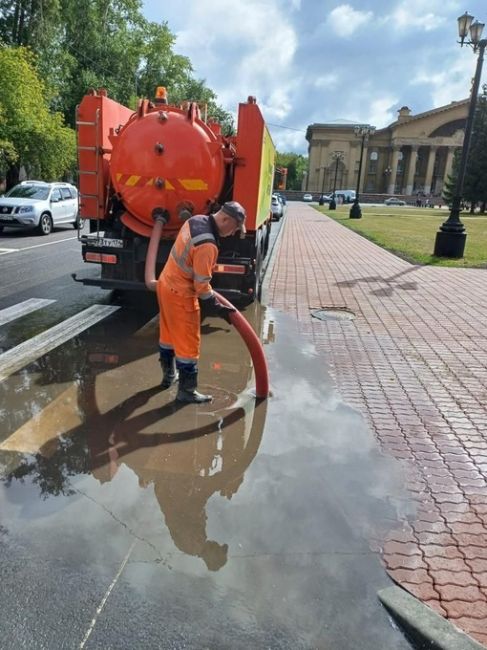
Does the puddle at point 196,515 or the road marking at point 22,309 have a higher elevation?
the road marking at point 22,309

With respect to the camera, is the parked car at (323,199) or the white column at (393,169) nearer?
the parked car at (323,199)

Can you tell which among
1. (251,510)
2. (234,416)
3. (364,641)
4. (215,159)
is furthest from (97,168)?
(364,641)

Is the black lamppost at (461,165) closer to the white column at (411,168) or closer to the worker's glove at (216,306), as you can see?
the worker's glove at (216,306)

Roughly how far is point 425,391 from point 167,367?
2650mm

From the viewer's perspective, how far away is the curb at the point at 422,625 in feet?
7.63

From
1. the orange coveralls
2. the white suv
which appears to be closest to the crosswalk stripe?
the orange coveralls

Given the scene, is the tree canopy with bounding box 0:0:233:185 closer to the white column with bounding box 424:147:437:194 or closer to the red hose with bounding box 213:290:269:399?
the red hose with bounding box 213:290:269:399

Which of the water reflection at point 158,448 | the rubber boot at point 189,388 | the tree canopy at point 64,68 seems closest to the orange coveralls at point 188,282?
the rubber boot at point 189,388

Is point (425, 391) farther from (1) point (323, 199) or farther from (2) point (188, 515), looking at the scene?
(1) point (323, 199)

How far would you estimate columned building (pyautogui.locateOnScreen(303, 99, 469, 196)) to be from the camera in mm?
100812

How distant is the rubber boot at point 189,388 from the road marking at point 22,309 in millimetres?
3495

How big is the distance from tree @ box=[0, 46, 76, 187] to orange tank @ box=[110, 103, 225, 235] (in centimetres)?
1656

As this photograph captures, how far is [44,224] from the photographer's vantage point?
1719cm

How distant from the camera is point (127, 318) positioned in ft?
24.9
